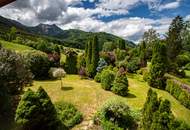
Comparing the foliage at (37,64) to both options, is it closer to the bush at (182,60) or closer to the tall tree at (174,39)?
the tall tree at (174,39)

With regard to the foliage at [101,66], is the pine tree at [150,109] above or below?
below

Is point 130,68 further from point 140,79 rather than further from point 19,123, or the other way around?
point 19,123

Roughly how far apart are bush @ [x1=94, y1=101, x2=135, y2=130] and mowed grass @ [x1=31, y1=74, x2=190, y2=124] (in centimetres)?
176

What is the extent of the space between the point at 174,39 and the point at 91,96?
34840mm

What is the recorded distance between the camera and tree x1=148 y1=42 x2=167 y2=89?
1805 inches

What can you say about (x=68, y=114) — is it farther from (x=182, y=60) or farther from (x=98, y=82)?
(x=182, y=60)

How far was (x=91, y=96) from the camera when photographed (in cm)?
3691

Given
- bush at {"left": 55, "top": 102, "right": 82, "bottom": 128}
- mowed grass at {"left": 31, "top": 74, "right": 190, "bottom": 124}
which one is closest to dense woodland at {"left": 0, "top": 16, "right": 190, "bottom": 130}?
bush at {"left": 55, "top": 102, "right": 82, "bottom": 128}

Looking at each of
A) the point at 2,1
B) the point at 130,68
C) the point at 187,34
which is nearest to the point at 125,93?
the point at 130,68

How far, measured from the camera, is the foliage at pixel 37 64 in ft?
146

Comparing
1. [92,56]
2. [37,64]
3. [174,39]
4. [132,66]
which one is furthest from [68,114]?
[174,39]

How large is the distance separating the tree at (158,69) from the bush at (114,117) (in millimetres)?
16217

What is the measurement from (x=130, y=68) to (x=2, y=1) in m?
54.3

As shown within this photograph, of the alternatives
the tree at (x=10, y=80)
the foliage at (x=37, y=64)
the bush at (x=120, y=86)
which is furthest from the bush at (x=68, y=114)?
the foliage at (x=37, y=64)
